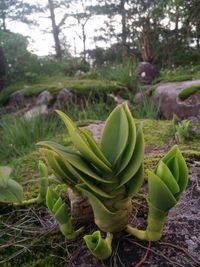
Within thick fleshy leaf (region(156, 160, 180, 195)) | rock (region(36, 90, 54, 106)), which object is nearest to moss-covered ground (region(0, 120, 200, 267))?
thick fleshy leaf (region(156, 160, 180, 195))

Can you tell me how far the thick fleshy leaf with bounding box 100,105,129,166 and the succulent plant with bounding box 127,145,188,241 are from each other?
0.41ft

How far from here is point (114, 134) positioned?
3.10 ft

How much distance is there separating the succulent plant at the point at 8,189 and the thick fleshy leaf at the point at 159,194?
537 mm

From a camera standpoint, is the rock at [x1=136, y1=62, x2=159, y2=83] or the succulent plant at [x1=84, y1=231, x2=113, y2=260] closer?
the succulent plant at [x1=84, y1=231, x2=113, y2=260]

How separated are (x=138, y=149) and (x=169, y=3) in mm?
7459

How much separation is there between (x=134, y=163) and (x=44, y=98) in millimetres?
5195

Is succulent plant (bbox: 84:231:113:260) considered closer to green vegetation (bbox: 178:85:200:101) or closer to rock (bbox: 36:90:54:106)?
green vegetation (bbox: 178:85:200:101)

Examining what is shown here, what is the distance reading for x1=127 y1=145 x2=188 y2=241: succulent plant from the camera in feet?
2.60

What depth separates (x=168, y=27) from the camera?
37.1 feet

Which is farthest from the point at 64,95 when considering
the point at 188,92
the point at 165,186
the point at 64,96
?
the point at 165,186

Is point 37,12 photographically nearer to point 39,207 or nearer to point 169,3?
point 169,3

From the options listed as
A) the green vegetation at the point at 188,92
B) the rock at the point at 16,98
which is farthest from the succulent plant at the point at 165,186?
the rock at the point at 16,98

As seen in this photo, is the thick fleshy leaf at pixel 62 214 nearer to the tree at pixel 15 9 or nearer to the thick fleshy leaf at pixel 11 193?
the thick fleshy leaf at pixel 11 193

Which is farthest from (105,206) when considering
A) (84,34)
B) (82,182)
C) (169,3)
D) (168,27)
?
(84,34)
